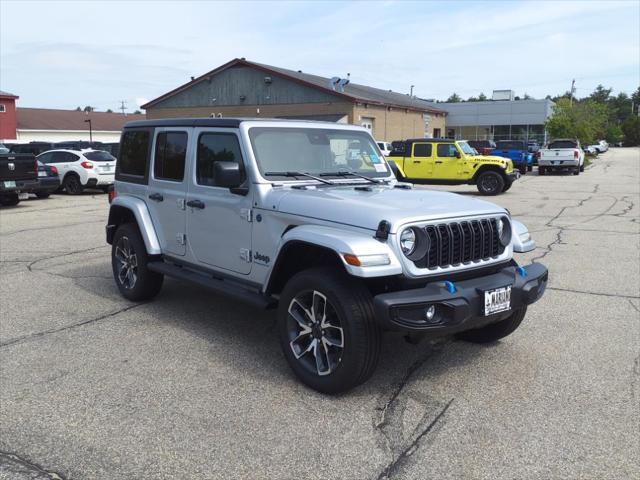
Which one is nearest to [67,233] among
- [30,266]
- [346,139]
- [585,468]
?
[30,266]

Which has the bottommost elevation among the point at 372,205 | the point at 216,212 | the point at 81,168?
the point at 216,212

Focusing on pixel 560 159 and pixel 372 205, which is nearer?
pixel 372 205

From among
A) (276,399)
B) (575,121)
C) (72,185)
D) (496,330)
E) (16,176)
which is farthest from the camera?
(575,121)

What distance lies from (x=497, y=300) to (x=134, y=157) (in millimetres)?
4229

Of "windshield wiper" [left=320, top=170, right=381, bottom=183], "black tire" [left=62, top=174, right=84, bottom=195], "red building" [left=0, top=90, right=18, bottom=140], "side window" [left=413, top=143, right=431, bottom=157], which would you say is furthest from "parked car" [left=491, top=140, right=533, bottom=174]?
"red building" [left=0, top=90, right=18, bottom=140]

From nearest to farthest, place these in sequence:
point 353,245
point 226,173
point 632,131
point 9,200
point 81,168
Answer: point 353,245 → point 226,173 → point 9,200 → point 81,168 → point 632,131

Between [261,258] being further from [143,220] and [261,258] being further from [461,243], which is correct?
[143,220]

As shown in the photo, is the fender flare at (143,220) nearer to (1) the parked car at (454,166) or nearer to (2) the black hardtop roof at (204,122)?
(2) the black hardtop roof at (204,122)

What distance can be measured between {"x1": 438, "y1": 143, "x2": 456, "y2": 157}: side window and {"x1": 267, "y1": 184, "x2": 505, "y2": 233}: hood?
15.4 m

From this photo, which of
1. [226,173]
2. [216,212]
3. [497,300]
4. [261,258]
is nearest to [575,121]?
[216,212]

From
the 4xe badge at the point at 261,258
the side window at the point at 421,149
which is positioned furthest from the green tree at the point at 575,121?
the 4xe badge at the point at 261,258

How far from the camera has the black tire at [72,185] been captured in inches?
762

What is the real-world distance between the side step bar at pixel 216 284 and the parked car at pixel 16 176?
11.4 m

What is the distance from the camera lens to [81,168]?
19109 mm
